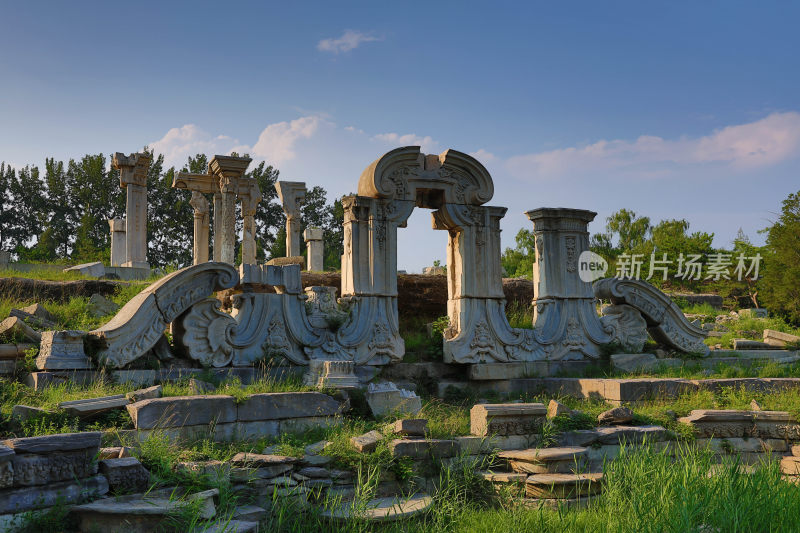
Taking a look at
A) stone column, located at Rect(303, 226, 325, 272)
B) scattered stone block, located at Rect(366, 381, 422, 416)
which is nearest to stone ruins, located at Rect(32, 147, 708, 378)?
scattered stone block, located at Rect(366, 381, 422, 416)

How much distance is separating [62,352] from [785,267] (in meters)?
20.0

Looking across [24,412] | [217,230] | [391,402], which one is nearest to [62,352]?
[24,412]

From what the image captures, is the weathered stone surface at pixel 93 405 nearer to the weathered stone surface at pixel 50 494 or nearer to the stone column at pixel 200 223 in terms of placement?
the weathered stone surface at pixel 50 494

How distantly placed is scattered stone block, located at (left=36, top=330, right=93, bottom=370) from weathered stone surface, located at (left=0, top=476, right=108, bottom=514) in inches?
124

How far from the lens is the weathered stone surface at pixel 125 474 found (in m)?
→ 4.80

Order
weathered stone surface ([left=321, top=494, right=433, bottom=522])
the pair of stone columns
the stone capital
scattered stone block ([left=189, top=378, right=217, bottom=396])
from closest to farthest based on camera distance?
weathered stone surface ([left=321, top=494, right=433, bottom=522])
scattered stone block ([left=189, top=378, right=217, bottom=396])
the pair of stone columns
the stone capital

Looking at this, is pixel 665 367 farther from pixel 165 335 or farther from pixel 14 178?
pixel 14 178

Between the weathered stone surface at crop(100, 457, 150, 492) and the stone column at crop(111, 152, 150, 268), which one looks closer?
the weathered stone surface at crop(100, 457, 150, 492)

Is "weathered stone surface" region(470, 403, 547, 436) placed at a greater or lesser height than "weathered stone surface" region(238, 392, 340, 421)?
lesser

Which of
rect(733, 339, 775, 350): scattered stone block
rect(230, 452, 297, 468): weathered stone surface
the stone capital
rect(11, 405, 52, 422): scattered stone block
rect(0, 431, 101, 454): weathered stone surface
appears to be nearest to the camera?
rect(0, 431, 101, 454): weathered stone surface

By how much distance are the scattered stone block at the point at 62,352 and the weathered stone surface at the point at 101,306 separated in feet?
8.43

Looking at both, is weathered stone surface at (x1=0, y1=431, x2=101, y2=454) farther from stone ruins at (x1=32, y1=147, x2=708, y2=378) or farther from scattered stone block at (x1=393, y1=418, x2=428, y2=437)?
stone ruins at (x1=32, y1=147, x2=708, y2=378)

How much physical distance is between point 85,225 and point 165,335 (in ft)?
112

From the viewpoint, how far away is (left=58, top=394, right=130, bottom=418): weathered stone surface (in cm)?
600
